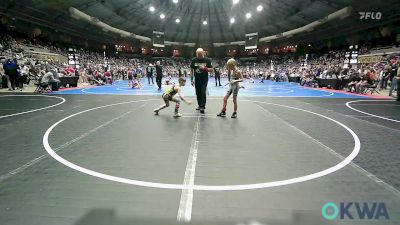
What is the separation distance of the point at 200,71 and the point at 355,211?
23.4ft

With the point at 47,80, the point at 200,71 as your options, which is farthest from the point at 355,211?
the point at 47,80

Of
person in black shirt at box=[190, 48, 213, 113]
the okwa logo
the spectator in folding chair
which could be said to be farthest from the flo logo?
the okwa logo

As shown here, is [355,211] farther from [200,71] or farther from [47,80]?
[47,80]

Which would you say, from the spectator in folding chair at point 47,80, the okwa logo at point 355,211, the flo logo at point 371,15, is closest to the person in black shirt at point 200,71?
the okwa logo at point 355,211

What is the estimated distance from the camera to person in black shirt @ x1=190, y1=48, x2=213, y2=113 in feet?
30.8

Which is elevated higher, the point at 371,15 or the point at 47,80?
the point at 371,15

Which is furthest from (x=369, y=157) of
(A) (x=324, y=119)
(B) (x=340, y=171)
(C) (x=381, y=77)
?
(C) (x=381, y=77)

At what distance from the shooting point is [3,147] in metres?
5.30

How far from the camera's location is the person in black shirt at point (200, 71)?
9.40 m

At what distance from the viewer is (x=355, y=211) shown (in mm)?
3010

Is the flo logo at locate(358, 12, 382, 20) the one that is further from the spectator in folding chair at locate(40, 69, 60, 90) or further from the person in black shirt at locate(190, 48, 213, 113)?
the spectator in folding chair at locate(40, 69, 60, 90)

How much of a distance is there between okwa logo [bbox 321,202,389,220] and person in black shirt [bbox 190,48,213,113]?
6.74 metres

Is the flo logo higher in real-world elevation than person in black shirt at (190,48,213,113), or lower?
higher

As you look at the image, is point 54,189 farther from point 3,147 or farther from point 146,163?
point 3,147
